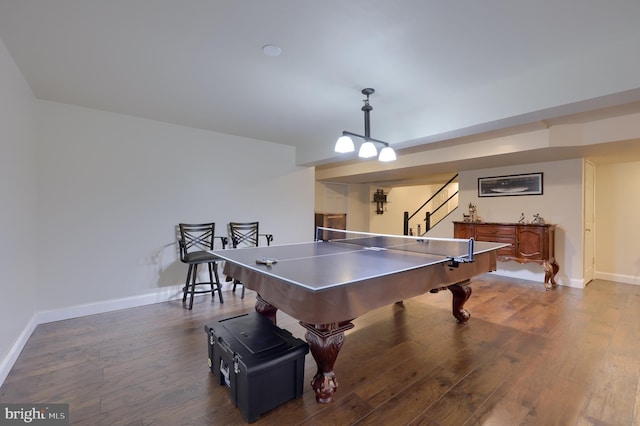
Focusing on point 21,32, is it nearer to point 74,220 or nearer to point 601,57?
point 74,220

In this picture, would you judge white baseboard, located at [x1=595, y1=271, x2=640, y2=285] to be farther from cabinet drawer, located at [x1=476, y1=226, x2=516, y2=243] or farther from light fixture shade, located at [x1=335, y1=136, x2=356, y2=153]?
light fixture shade, located at [x1=335, y1=136, x2=356, y2=153]

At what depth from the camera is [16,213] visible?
2.28 meters

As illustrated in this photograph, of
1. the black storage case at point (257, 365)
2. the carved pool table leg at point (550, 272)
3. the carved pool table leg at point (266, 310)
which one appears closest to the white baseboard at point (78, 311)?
the black storage case at point (257, 365)

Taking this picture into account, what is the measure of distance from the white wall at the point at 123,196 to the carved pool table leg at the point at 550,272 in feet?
14.9

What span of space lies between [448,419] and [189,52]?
2.88m

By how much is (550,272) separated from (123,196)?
608 cm

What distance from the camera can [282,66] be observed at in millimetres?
2254

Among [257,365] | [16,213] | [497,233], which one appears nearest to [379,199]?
[497,233]

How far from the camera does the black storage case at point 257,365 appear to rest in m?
1.59

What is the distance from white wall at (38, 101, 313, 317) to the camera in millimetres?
3027

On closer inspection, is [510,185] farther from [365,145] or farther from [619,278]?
[365,145]

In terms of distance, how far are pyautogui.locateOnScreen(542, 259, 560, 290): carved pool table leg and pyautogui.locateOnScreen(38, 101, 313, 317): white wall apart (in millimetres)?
4546

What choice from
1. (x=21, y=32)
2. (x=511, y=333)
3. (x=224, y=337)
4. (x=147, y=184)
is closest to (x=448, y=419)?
(x=224, y=337)

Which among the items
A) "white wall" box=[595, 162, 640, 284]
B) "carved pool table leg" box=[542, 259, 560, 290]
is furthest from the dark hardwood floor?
"white wall" box=[595, 162, 640, 284]
